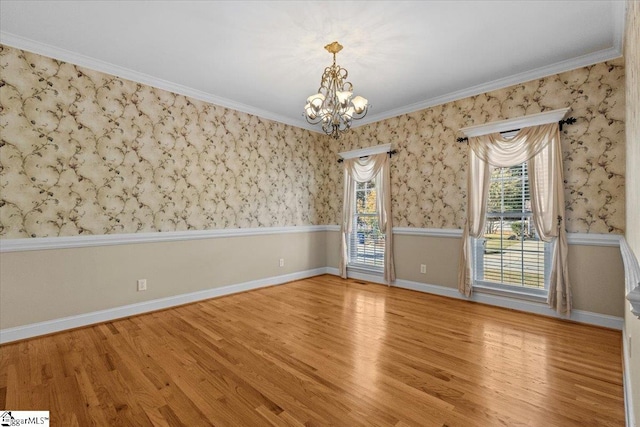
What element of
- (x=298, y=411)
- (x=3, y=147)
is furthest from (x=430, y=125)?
(x=3, y=147)

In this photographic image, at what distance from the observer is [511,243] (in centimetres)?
372

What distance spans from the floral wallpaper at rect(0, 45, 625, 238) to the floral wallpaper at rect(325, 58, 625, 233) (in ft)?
0.04

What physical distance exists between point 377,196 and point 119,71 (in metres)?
3.98

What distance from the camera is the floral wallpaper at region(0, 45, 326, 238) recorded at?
286cm

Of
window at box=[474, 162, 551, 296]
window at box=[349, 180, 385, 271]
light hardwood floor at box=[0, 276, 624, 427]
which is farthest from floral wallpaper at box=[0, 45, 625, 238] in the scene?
light hardwood floor at box=[0, 276, 624, 427]

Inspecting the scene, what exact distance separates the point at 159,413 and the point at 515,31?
13.6 feet

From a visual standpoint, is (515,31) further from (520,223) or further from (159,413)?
(159,413)

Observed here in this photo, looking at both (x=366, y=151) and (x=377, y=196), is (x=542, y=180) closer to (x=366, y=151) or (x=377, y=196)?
(x=377, y=196)

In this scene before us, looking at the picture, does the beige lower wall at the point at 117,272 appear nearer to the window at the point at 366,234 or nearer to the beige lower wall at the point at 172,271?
the beige lower wall at the point at 172,271

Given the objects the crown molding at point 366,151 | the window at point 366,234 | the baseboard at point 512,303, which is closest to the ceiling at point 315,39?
the crown molding at point 366,151

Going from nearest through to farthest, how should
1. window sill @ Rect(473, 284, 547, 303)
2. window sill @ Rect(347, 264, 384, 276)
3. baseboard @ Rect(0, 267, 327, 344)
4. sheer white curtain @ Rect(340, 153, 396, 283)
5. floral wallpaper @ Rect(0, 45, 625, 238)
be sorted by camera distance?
baseboard @ Rect(0, 267, 327, 344) < floral wallpaper @ Rect(0, 45, 625, 238) < window sill @ Rect(473, 284, 547, 303) < sheer white curtain @ Rect(340, 153, 396, 283) < window sill @ Rect(347, 264, 384, 276)

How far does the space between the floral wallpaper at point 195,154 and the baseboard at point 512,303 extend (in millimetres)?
921

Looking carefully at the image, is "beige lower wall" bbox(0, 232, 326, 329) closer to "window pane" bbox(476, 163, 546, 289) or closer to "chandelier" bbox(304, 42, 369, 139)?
"chandelier" bbox(304, 42, 369, 139)

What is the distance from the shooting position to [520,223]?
3645 mm
